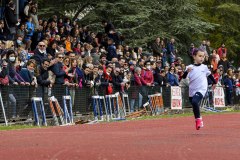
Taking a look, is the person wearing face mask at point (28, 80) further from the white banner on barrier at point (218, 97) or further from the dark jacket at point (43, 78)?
the white banner on barrier at point (218, 97)

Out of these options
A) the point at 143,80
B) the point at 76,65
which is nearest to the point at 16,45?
the point at 76,65

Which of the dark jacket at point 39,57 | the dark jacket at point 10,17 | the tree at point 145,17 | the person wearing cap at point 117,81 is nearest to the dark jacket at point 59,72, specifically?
the dark jacket at point 39,57

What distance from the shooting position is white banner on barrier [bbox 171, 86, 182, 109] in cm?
3641

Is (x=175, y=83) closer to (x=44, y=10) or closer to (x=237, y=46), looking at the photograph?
(x=44, y=10)

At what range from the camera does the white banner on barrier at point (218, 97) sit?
40375 mm

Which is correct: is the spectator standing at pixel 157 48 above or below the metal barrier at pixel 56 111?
above

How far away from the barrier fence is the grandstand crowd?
9.1 inches

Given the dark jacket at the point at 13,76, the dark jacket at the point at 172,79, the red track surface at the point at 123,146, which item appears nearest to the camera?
the red track surface at the point at 123,146

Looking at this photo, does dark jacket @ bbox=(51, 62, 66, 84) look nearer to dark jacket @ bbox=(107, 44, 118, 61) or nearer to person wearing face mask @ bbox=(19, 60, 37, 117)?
person wearing face mask @ bbox=(19, 60, 37, 117)

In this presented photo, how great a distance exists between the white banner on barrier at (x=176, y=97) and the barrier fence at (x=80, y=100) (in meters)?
0.20

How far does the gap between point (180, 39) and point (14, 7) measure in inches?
778

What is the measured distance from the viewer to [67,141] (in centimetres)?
1605

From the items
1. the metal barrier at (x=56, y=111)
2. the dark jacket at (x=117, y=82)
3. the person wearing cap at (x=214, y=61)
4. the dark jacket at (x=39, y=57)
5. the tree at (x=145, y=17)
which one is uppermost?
the tree at (x=145, y=17)

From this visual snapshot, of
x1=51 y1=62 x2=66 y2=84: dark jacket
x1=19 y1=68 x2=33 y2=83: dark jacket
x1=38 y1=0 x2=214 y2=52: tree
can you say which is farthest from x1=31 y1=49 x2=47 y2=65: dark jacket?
x1=38 y1=0 x2=214 y2=52: tree
